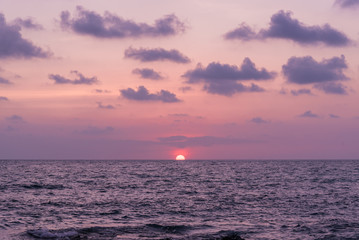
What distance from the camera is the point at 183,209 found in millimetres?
42625

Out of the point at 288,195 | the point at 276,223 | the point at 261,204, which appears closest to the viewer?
the point at 276,223

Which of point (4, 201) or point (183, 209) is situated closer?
point (183, 209)

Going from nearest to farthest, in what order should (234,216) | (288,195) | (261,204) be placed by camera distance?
(234,216), (261,204), (288,195)

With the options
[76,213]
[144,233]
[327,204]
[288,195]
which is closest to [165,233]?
[144,233]

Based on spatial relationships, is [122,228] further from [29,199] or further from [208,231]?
[29,199]

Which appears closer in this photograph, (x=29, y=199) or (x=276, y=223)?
(x=276, y=223)

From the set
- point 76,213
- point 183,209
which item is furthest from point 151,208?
point 76,213

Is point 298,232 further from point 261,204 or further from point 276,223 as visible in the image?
point 261,204

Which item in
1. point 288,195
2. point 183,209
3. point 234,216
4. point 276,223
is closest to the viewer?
point 276,223

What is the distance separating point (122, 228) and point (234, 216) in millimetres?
12024

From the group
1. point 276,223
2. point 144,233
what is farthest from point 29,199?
point 276,223

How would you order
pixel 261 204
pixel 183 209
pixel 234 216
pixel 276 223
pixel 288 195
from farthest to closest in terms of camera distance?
pixel 288 195 < pixel 261 204 < pixel 183 209 < pixel 234 216 < pixel 276 223

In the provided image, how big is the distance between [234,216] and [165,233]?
10.2m

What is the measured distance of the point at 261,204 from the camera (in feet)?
154
